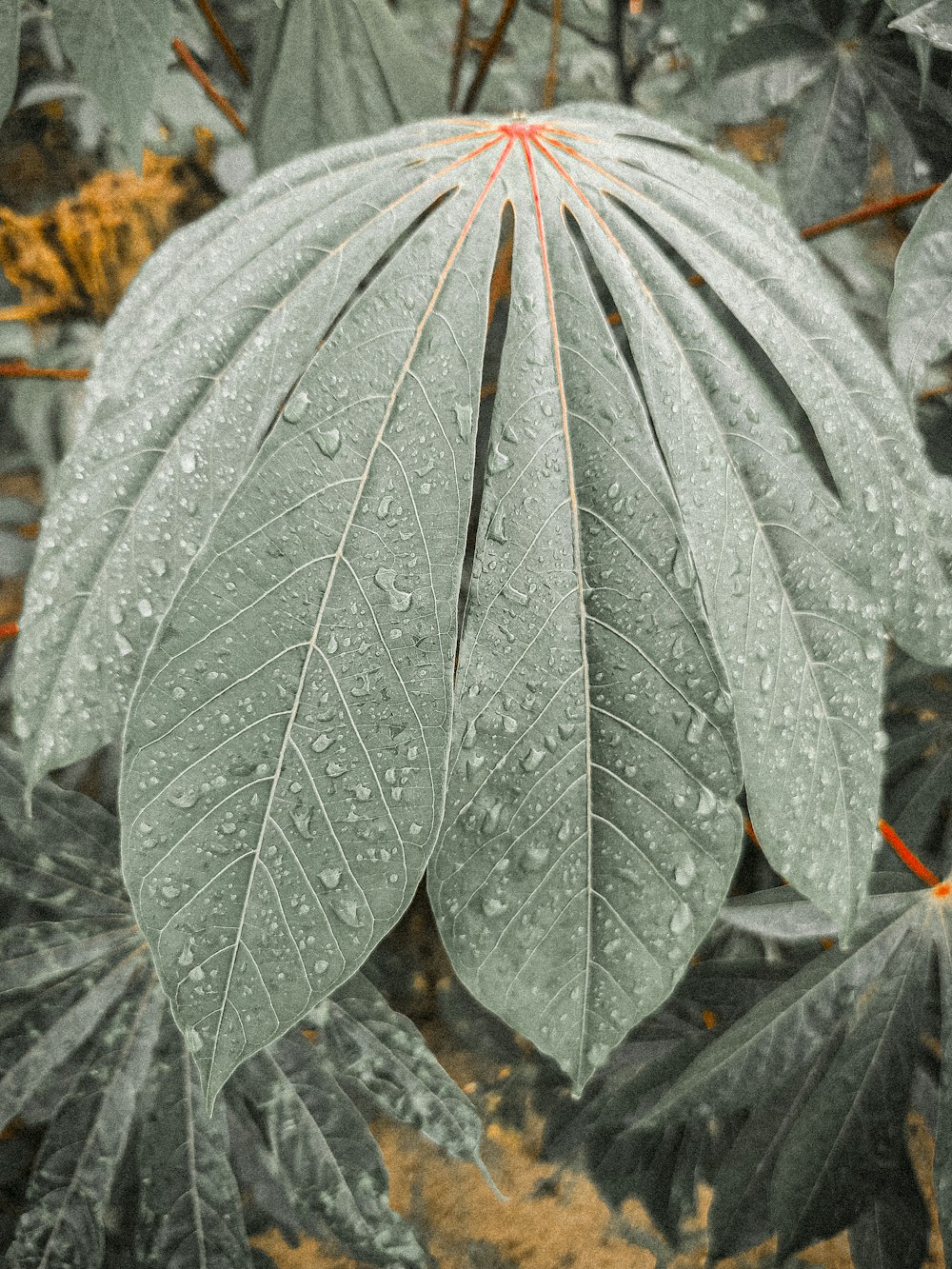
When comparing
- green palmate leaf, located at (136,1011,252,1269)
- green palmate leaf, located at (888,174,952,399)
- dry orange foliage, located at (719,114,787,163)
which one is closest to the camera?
green palmate leaf, located at (888,174,952,399)

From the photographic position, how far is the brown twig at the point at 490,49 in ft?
2.74

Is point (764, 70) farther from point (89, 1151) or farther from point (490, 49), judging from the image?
point (89, 1151)

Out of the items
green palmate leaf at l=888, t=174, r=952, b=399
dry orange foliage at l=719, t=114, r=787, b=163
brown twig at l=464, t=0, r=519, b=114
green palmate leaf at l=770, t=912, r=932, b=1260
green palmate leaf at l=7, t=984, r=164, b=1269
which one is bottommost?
green palmate leaf at l=770, t=912, r=932, b=1260

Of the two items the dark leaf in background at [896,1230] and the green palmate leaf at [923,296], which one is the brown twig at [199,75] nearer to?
the green palmate leaf at [923,296]

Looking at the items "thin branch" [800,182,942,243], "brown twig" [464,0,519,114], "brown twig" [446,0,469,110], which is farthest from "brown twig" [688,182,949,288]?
"brown twig" [446,0,469,110]

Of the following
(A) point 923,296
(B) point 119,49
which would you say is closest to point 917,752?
(A) point 923,296

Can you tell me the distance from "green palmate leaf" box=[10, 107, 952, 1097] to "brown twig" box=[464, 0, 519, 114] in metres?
0.40

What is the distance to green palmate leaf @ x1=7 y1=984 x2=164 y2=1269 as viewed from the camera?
0.68 metres

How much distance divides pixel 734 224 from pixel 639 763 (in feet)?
1.13

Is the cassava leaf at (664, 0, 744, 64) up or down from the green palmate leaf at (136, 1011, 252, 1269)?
up

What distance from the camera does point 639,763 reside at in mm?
451

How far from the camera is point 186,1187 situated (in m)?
0.70

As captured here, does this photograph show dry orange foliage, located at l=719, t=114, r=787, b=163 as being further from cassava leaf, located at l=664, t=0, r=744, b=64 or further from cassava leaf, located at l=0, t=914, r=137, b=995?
cassava leaf, located at l=0, t=914, r=137, b=995

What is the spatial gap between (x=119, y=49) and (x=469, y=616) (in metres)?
0.44
